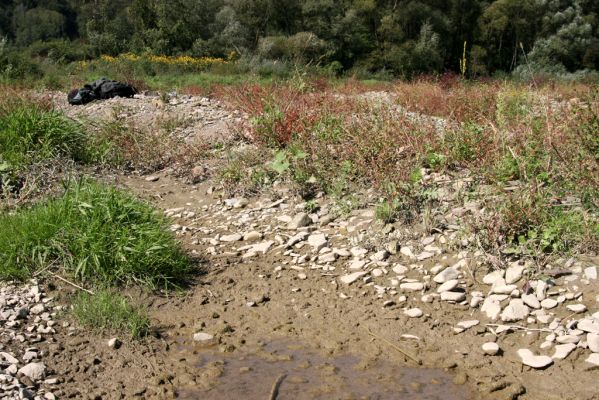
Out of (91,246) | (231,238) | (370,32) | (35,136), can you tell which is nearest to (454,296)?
(231,238)

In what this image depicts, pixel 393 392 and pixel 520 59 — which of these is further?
pixel 520 59

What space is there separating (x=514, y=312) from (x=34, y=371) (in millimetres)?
2726

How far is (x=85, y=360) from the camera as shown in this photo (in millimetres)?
3590

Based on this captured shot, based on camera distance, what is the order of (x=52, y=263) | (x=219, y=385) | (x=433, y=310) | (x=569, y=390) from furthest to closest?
(x=52, y=263), (x=433, y=310), (x=219, y=385), (x=569, y=390)

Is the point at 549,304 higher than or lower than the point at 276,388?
higher

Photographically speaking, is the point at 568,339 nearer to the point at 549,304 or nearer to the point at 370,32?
the point at 549,304

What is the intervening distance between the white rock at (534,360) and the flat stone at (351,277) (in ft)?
4.18

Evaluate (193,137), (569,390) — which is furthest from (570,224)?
(193,137)

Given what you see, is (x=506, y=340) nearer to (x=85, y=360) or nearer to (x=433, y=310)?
(x=433, y=310)

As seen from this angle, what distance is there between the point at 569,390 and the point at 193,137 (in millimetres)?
5835

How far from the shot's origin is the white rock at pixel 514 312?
12.4ft

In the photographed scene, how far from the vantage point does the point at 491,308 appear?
3904 millimetres

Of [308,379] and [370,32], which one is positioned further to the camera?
[370,32]

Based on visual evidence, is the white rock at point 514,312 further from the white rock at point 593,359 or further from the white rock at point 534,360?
the white rock at point 593,359
